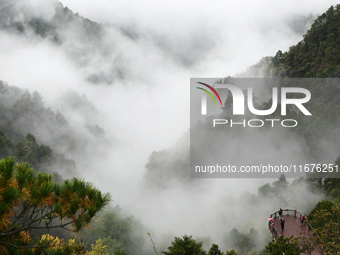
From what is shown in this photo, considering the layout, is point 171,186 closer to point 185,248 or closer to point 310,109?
point 310,109

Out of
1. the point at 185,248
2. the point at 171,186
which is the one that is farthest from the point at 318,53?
the point at 185,248

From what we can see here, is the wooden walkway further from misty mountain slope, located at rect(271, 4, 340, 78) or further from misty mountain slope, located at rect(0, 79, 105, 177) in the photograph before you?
misty mountain slope, located at rect(0, 79, 105, 177)

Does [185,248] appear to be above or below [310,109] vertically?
below

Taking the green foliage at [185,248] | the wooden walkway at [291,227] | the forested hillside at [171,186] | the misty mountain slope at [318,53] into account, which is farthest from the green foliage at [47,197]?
the misty mountain slope at [318,53]

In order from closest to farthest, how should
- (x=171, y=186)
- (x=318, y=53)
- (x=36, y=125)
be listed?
1. (x=318, y=53)
2. (x=36, y=125)
3. (x=171, y=186)

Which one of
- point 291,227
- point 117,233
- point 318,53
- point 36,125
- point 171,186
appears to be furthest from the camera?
point 171,186

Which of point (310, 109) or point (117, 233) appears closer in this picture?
point (117, 233)

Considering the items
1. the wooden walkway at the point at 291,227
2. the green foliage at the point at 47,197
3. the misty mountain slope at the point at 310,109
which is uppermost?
the misty mountain slope at the point at 310,109

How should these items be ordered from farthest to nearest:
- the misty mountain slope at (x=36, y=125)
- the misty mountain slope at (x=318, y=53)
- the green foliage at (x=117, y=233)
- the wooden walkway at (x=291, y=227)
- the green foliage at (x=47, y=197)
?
the misty mountain slope at (x=36, y=125) < the misty mountain slope at (x=318, y=53) < the green foliage at (x=117, y=233) < the wooden walkway at (x=291, y=227) < the green foliage at (x=47, y=197)

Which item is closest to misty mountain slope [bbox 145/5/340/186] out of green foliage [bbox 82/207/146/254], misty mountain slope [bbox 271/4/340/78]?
misty mountain slope [bbox 271/4/340/78]

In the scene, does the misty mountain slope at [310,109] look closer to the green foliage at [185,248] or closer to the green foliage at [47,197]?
the green foliage at [185,248]

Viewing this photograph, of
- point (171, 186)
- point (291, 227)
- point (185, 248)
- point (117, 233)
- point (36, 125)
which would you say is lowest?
point (117, 233)

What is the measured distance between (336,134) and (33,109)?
6129 centimetres

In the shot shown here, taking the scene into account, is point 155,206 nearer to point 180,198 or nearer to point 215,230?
point 180,198
